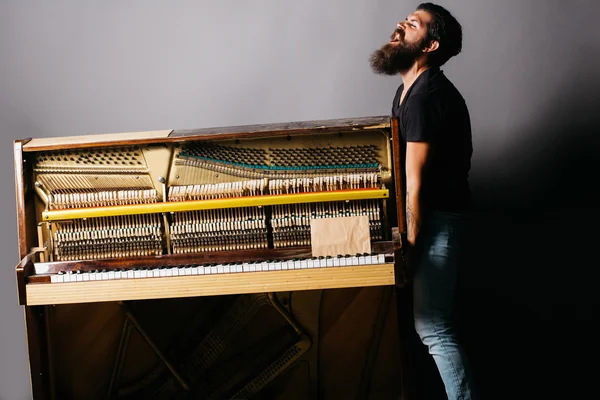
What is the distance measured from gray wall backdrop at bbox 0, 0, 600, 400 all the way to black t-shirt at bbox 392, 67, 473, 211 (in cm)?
75

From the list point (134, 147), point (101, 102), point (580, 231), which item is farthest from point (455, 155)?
point (101, 102)

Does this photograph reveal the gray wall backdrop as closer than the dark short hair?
No

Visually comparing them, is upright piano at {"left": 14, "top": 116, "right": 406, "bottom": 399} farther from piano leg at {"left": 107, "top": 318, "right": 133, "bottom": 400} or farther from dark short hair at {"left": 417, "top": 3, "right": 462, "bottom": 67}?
dark short hair at {"left": 417, "top": 3, "right": 462, "bottom": 67}

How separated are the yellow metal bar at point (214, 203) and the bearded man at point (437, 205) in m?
0.17

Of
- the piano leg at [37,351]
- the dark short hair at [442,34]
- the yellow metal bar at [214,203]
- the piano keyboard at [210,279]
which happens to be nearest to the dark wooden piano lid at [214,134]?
the yellow metal bar at [214,203]

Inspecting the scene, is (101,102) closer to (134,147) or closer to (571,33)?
(134,147)

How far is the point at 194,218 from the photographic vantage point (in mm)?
2951

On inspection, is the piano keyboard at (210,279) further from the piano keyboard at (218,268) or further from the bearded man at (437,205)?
the bearded man at (437,205)

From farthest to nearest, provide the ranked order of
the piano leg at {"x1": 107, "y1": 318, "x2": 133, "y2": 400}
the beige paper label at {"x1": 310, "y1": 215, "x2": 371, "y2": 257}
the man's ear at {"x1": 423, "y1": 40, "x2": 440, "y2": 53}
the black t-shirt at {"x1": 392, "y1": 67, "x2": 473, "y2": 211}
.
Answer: the piano leg at {"x1": 107, "y1": 318, "x2": 133, "y2": 400}, the man's ear at {"x1": 423, "y1": 40, "x2": 440, "y2": 53}, the beige paper label at {"x1": 310, "y1": 215, "x2": 371, "y2": 257}, the black t-shirt at {"x1": 392, "y1": 67, "x2": 473, "y2": 211}

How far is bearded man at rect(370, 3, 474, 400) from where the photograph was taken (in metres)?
2.70

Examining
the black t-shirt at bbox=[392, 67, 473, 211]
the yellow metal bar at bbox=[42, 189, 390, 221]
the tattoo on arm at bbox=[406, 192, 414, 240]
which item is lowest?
the tattoo on arm at bbox=[406, 192, 414, 240]

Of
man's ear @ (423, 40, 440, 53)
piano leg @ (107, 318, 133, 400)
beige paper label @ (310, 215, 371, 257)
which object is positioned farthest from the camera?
piano leg @ (107, 318, 133, 400)

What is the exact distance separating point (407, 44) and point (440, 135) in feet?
1.62

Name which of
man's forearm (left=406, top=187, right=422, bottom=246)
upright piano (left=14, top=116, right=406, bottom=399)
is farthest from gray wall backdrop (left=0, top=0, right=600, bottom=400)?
man's forearm (left=406, top=187, right=422, bottom=246)
